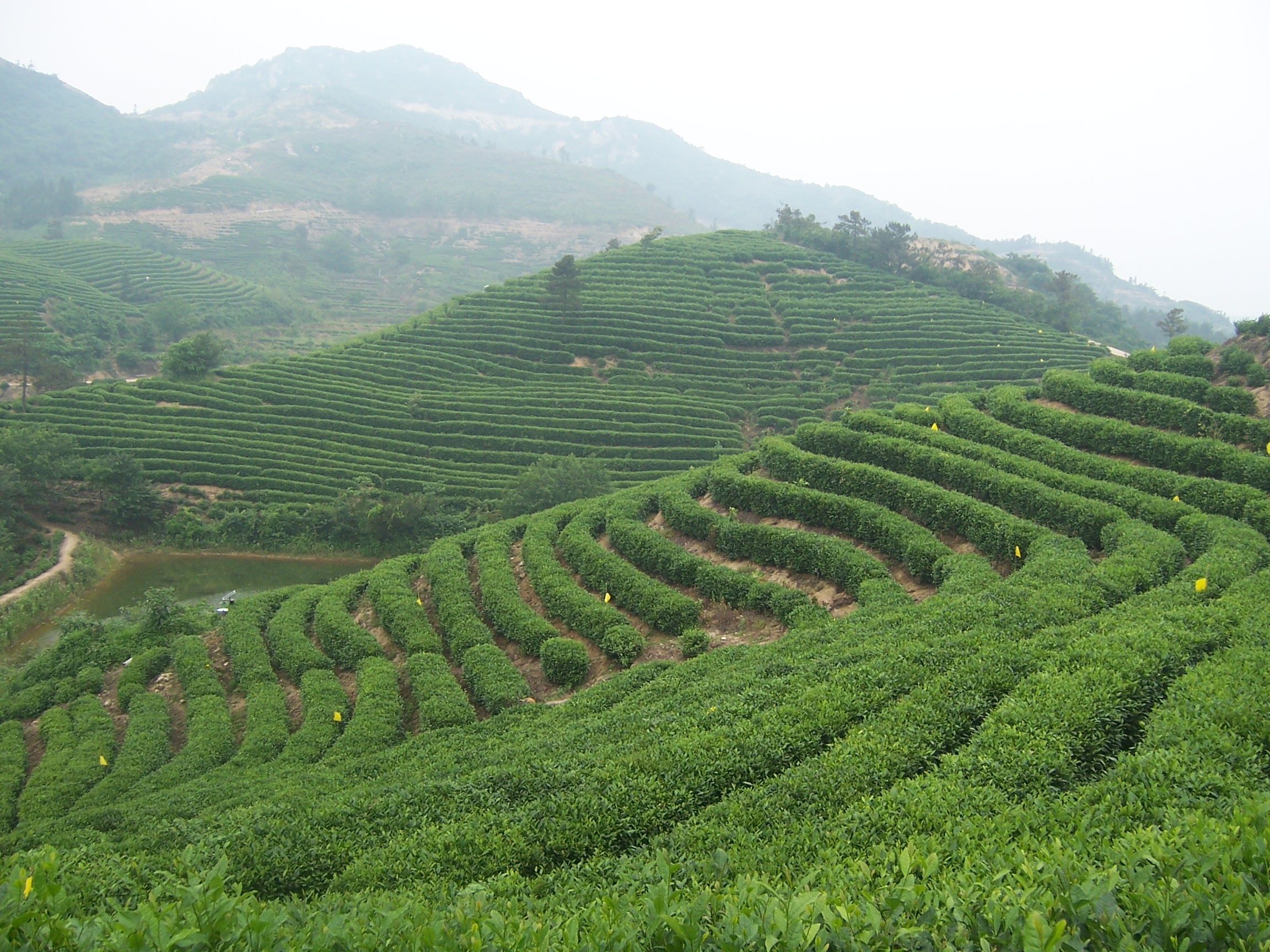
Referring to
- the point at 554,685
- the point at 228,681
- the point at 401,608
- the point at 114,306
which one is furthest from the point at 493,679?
the point at 114,306

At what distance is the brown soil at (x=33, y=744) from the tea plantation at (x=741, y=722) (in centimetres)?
6

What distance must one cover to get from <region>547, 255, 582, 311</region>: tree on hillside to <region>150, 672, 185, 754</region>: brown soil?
1495 inches

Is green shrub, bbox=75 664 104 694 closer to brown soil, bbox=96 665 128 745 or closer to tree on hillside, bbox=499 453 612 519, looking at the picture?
brown soil, bbox=96 665 128 745

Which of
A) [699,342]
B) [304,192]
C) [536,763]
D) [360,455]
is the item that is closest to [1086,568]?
[536,763]

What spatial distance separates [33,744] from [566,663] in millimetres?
12383

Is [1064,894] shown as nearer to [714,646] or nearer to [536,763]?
[536,763]

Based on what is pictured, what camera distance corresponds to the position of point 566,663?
1566 cm

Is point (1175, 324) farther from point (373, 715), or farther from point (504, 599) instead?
point (373, 715)

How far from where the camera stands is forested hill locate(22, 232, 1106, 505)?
37.8 meters

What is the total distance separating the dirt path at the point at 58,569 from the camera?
26859 mm

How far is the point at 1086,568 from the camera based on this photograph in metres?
13.4

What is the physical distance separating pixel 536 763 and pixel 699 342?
43.8 meters

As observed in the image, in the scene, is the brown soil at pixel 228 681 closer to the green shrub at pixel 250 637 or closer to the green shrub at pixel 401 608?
the green shrub at pixel 250 637

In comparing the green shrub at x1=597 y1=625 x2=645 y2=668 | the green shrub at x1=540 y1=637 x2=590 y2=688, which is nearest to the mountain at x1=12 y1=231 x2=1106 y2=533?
the green shrub at x1=540 y1=637 x2=590 y2=688
